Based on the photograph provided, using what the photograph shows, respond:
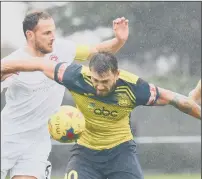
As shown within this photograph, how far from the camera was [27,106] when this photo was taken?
842 cm

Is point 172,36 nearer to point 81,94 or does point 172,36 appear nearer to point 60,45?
point 60,45

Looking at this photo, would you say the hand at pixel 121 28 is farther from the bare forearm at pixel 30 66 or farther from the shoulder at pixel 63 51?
the bare forearm at pixel 30 66

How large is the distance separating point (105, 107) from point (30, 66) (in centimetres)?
70

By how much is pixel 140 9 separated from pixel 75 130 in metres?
8.48

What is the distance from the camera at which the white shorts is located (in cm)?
814

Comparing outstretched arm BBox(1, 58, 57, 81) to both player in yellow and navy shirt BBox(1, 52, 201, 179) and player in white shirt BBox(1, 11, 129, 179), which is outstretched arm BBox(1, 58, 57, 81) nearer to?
player in yellow and navy shirt BBox(1, 52, 201, 179)

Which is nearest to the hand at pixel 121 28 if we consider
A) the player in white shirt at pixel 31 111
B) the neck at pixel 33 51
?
the player in white shirt at pixel 31 111

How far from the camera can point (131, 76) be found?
7.46m

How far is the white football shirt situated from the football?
1.01 metres

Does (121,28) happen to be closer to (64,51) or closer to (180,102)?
(64,51)

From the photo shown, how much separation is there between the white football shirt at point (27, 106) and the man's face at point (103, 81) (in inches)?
47.1

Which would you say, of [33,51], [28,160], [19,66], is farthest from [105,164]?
[33,51]

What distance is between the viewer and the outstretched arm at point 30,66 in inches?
297

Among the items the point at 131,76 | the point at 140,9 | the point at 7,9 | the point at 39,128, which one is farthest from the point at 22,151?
the point at 140,9
